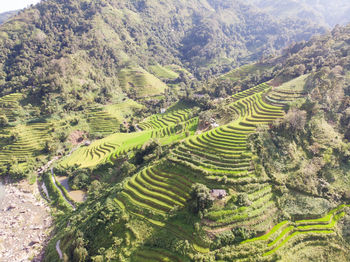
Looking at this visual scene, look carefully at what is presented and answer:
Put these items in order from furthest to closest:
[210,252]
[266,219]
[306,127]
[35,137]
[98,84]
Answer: [98,84]
[35,137]
[306,127]
[266,219]
[210,252]

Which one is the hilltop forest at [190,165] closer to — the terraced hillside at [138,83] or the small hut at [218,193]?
the small hut at [218,193]

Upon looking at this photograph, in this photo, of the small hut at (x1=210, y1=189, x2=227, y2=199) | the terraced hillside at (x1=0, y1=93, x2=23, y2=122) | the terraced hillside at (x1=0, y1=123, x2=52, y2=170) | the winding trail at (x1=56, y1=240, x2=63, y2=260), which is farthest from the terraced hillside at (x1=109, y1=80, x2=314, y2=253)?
the terraced hillside at (x1=0, y1=93, x2=23, y2=122)

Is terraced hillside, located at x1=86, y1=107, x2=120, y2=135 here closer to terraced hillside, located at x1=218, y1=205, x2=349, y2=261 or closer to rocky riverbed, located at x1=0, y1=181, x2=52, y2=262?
rocky riverbed, located at x1=0, y1=181, x2=52, y2=262

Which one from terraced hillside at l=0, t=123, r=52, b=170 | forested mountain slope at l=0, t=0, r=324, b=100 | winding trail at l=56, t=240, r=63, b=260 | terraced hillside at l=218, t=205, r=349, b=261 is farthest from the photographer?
forested mountain slope at l=0, t=0, r=324, b=100

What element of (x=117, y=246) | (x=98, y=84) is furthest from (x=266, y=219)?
(x=98, y=84)

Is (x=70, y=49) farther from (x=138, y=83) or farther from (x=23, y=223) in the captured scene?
(x=23, y=223)

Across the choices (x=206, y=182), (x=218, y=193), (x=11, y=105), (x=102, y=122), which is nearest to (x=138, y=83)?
(x=102, y=122)

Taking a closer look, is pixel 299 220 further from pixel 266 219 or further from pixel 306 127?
pixel 306 127

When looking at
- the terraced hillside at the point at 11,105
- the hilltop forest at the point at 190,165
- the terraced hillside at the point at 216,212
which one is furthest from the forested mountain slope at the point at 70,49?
the terraced hillside at the point at 216,212
